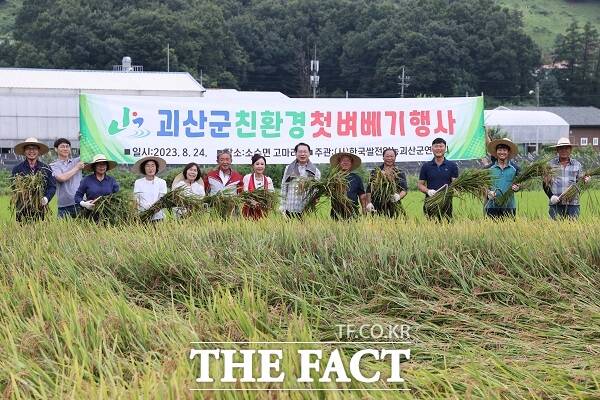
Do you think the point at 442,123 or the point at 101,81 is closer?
the point at 442,123

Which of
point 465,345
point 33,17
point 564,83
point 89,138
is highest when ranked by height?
point 33,17

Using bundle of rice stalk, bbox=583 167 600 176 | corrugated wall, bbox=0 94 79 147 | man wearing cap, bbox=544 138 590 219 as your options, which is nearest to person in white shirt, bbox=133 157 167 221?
man wearing cap, bbox=544 138 590 219

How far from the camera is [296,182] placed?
838cm

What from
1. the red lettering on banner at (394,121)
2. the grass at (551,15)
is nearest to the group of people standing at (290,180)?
the red lettering on banner at (394,121)

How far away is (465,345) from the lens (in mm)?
4434

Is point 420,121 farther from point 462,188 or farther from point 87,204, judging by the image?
point 87,204

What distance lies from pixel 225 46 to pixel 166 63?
29.1 feet

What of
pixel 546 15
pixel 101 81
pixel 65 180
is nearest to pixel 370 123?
pixel 65 180

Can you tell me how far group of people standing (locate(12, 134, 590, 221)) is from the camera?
834 cm

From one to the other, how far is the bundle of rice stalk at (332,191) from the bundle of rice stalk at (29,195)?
2.47 metres

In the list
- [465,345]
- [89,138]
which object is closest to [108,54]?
[89,138]

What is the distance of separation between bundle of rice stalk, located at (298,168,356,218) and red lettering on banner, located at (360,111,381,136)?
17.8 ft

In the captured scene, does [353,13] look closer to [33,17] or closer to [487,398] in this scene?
[33,17]

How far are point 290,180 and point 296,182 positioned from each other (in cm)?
19
